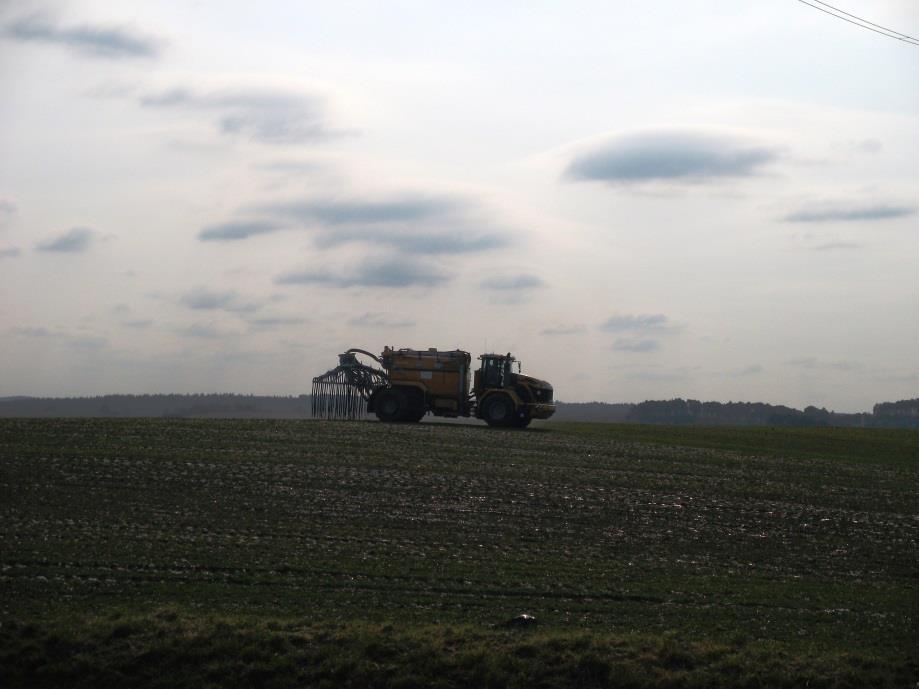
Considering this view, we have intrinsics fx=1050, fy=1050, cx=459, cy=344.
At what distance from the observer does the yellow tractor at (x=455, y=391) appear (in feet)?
141

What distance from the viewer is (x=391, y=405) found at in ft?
142

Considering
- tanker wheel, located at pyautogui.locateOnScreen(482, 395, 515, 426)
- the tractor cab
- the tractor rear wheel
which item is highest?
the tractor cab

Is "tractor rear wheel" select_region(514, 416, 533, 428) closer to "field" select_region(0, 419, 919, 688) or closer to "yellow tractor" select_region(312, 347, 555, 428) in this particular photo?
"yellow tractor" select_region(312, 347, 555, 428)

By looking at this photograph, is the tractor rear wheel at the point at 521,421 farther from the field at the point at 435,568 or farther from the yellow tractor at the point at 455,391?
the field at the point at 435,568

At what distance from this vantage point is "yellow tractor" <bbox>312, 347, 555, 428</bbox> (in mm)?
43031

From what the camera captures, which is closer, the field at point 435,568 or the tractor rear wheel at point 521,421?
the field at point 435,568

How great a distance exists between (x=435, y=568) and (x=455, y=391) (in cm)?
2700

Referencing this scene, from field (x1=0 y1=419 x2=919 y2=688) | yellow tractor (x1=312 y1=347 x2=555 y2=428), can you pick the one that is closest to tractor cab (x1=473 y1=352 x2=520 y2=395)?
yellow tractor (x1=312 y1=347 x2=555 y2=428)

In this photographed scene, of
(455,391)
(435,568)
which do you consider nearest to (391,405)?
(455,391)

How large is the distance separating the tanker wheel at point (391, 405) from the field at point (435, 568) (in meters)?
11.7

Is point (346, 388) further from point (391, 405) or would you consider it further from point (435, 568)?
point (435, 568)

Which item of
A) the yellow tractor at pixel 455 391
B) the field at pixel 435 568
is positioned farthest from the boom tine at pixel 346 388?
the field at pixel 435 568

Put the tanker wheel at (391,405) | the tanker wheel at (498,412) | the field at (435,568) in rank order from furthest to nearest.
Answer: the tanker wheel at (391,405) → the tanker wheel at (498,412) → the field at (435,568)

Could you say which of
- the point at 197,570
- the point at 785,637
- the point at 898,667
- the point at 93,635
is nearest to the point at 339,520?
the point at 197,570
